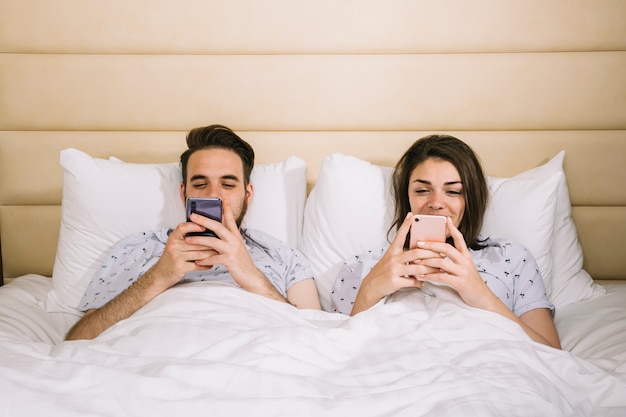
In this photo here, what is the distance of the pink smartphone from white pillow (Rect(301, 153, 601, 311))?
0.34m

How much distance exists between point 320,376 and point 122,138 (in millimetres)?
1249

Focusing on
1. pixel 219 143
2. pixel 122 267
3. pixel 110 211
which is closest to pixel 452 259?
pixel 219 143

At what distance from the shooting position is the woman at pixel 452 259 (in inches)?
50.9

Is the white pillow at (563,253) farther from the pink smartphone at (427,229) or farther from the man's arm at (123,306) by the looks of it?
the man's arm at (123,306)

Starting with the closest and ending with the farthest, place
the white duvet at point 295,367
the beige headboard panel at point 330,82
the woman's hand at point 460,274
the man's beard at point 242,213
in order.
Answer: the white duvet at point 295,367
the woman's hand at point 460,274
the man's beard at point 242,213
the beige headboard panel at point 330,82

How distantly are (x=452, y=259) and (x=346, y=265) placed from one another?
0.40 m

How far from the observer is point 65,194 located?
1.71 meters

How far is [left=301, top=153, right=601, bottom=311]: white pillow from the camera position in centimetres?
162

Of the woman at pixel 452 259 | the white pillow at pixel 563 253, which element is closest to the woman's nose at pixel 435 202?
the woman at pixel 452 259

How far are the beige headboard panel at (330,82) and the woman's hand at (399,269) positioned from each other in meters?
0.61

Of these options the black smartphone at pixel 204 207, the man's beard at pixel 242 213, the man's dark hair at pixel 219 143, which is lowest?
Result: the man's beard at pixel 242 213

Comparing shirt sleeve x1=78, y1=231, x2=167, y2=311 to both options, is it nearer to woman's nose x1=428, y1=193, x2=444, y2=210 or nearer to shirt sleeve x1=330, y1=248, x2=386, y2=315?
shirt sleeve x1=330, y1=248, x2=386, y2=315

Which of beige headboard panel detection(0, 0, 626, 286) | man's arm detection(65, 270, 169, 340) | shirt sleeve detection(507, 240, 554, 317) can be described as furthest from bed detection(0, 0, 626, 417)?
man's arm detection(65, 270, 169, 340)

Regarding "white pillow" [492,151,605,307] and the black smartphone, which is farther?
"white pillow" [492,151,605,307]
